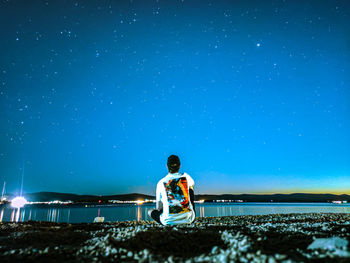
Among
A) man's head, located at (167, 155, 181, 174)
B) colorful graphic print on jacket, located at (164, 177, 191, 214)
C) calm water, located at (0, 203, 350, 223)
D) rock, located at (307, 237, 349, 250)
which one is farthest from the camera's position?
calm water, located at (0, 203, 350, 223)

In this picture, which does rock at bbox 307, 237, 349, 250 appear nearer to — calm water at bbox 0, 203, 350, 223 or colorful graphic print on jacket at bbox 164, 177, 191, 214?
colorful graphic print on jacket at bbox 164, 177, 191, 214

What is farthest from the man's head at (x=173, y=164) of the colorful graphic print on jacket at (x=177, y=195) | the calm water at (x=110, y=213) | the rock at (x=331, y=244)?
the calm water at (x=110, y=213)

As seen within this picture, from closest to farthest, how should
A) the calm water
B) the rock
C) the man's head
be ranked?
the rock, the man's head, the calm water

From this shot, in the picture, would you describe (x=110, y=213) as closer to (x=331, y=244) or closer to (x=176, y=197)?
(x=176, y=197)

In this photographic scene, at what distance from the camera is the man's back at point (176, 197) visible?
873cm

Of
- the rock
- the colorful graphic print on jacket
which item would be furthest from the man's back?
the rock

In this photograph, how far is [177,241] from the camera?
7047 millimetres

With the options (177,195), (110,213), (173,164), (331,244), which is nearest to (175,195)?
(177,195)

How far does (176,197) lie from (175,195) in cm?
8

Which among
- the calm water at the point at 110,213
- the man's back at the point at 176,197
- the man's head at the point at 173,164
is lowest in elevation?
the calm water at the point at 110,213

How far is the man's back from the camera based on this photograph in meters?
8.73

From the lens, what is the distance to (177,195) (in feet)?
28.6

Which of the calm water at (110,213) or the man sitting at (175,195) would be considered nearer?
the man sitting at (175,195)

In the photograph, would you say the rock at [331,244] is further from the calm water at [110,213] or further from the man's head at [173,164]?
the calm water at [110,213]
